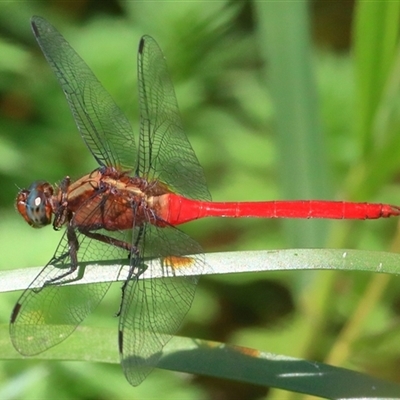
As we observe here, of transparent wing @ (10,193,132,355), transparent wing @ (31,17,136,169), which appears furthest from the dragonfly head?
transparent wing @ (31,17,136,169)

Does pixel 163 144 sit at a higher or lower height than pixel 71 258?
higher

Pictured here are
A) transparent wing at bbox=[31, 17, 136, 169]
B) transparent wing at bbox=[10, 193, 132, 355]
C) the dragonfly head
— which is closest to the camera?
transparent wing at bbox=[10, 193, 132, 355]

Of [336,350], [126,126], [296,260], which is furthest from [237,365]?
[126,126]

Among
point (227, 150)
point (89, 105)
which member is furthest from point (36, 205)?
point (227, 150)

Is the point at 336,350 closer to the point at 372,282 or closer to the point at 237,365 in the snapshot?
the point at 372,282

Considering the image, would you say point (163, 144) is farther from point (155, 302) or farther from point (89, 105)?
point (155, 302)

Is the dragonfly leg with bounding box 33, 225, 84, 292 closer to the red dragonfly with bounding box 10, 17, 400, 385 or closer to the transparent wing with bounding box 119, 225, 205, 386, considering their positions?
the red dragonfly with bounding box 10, 17, 400, 385
